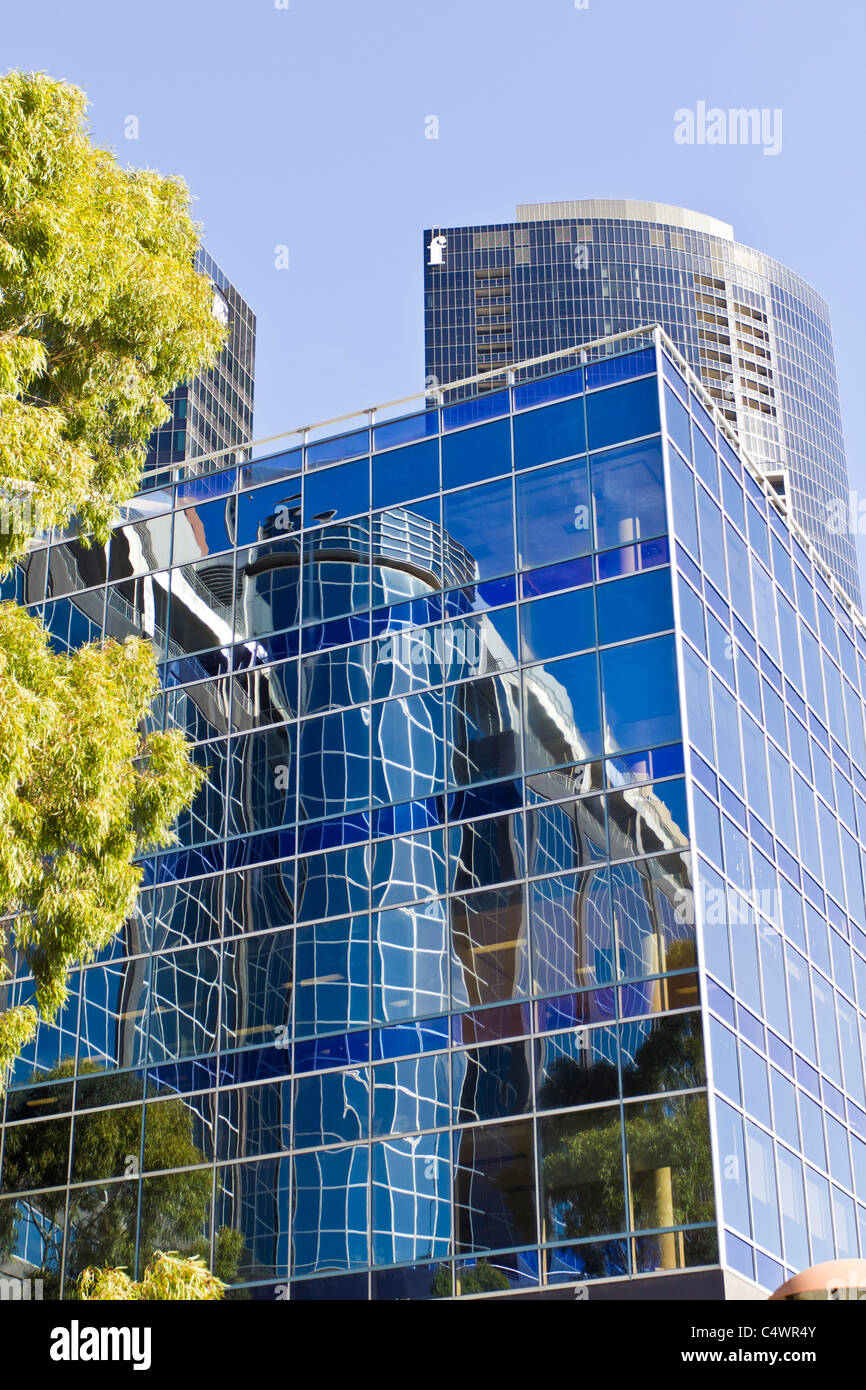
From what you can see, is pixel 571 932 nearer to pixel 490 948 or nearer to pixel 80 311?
pixel 490 948

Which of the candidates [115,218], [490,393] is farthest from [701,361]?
[115,218]

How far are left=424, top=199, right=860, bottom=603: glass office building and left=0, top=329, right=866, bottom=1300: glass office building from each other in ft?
365

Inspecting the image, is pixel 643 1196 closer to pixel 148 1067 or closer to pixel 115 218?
pixel 148 1067

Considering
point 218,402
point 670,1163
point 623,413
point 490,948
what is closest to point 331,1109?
point 490,948

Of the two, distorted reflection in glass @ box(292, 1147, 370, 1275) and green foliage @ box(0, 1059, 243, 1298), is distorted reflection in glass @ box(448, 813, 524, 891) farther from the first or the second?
green foliage @ box(0, 1059, 243, 1298)

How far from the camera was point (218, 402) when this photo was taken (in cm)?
12756

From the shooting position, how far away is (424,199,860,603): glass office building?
143125 mm

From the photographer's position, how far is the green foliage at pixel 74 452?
49.2ft

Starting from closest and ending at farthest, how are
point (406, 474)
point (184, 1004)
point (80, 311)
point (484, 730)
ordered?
point (80, 311)
point (484, 730)
point (184, 1004)
point (406, 474)

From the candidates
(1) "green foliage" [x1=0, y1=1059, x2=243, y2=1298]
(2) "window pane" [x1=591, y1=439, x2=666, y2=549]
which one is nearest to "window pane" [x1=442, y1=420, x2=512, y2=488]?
(2) "window pane" [x1=591, y1=439, x2=666, y2=549]

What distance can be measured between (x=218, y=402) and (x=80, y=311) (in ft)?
371

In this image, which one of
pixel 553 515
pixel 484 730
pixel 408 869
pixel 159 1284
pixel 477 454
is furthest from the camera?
pixel 477 454

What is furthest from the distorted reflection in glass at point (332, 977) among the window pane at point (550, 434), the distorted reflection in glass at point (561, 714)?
the window pane at point (550, 434)

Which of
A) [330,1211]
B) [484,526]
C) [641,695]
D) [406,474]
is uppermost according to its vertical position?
[406,474]
